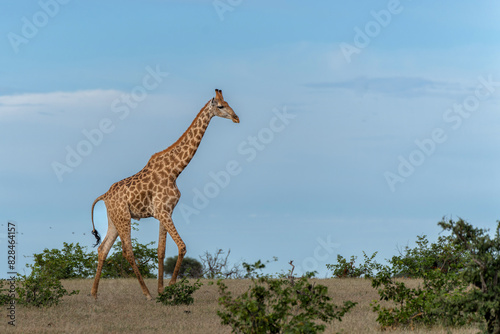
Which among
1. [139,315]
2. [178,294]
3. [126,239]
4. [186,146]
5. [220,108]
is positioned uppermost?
[220,108]

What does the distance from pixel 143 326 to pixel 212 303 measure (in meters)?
2.85

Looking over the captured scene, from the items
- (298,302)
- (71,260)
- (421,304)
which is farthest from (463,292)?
(71,260)

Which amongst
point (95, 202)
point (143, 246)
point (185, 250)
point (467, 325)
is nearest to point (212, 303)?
point (185, 250)

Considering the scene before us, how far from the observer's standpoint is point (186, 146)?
48.0 ft

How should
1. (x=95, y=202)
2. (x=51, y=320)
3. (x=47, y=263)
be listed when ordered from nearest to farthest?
(x=51, y=320) < (x=95, y=202) < (x=47, y=263)

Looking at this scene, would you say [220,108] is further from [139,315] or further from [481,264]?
[481,264]

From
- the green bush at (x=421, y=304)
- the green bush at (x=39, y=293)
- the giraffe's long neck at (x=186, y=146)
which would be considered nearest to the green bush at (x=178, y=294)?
the green bush at (x=39, y=293)

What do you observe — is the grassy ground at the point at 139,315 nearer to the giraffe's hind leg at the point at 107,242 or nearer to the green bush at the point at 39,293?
the green bush at the point at 39,293

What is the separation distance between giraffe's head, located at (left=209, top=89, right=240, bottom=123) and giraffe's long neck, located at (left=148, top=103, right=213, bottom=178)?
0.20 metres

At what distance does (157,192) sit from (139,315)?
3.07 m

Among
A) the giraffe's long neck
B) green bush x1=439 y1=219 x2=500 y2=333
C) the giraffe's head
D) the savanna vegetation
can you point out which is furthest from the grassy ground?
the giraffe's head

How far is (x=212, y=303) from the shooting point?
13281 mm

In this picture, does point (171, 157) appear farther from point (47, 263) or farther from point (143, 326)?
point (47, 263)

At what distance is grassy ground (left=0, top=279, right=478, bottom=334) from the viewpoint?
1024cm
